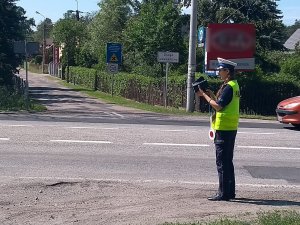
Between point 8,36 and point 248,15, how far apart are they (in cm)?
2343

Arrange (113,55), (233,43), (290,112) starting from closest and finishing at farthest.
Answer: (290,112) < (233,43) < (113,55)

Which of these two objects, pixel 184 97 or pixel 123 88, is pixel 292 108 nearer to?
pixel 184 97

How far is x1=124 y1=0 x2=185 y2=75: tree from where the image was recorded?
40.2 metres

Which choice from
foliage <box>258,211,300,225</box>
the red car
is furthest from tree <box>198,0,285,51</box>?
foliage <box>258,211,300,225</box>

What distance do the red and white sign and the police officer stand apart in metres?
19.8

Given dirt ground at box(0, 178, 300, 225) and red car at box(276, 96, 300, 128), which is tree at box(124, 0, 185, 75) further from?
dirt ground at box(0, 178, 300, 225)

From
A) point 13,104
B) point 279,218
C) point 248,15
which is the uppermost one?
point 248,15

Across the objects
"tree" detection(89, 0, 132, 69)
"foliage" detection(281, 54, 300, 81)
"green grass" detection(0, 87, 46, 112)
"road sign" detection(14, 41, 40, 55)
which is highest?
"tree" detection(89, 0, 132, 69)

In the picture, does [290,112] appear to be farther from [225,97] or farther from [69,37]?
[69,37]

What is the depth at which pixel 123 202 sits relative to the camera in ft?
28.8

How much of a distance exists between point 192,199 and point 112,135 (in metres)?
6.94

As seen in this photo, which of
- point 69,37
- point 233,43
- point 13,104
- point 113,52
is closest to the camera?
point 13,104

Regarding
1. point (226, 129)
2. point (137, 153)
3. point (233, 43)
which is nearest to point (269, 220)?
point (226, 129)

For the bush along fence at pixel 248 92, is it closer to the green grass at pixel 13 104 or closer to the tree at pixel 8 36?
the green grass at pixel 13 104
